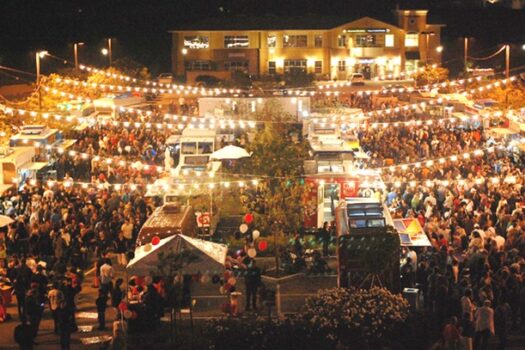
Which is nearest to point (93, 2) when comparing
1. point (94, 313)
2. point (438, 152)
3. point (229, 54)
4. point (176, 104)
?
point (229, 54)

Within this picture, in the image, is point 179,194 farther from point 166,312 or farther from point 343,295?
point 343,295

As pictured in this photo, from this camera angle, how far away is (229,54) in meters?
66.1

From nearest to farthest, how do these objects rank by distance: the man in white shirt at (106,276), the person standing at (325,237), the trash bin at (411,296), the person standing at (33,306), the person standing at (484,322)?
the person standing at (484,322), the person standing at (33,306), the trash bin at (411,296), the man in white shirt at (106,276), the person standing at (325,237)

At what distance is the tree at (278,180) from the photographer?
2102 centimetres

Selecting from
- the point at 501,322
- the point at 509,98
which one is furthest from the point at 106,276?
the point at 509,98

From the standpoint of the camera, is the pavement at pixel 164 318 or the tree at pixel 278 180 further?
the tree at pixel 278 180

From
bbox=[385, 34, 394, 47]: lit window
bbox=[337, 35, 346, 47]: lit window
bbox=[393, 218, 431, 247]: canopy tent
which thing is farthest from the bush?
bbox=[385, 34, 394, 47]: lit window

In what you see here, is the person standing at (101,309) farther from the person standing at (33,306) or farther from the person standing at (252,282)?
the person standing at (252,282)

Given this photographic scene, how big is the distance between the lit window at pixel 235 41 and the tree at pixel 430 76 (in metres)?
17.1

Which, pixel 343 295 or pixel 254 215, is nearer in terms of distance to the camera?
pixel 343 295

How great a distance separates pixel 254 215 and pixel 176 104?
2379 centimetres

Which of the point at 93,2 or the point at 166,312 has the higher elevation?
the point at 93,2

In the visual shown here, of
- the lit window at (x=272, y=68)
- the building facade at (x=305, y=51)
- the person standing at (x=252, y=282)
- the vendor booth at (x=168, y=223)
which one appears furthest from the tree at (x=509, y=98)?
the lit window at (x=272, y=68)

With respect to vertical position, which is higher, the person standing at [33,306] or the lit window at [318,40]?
the lit window at [318,40]
